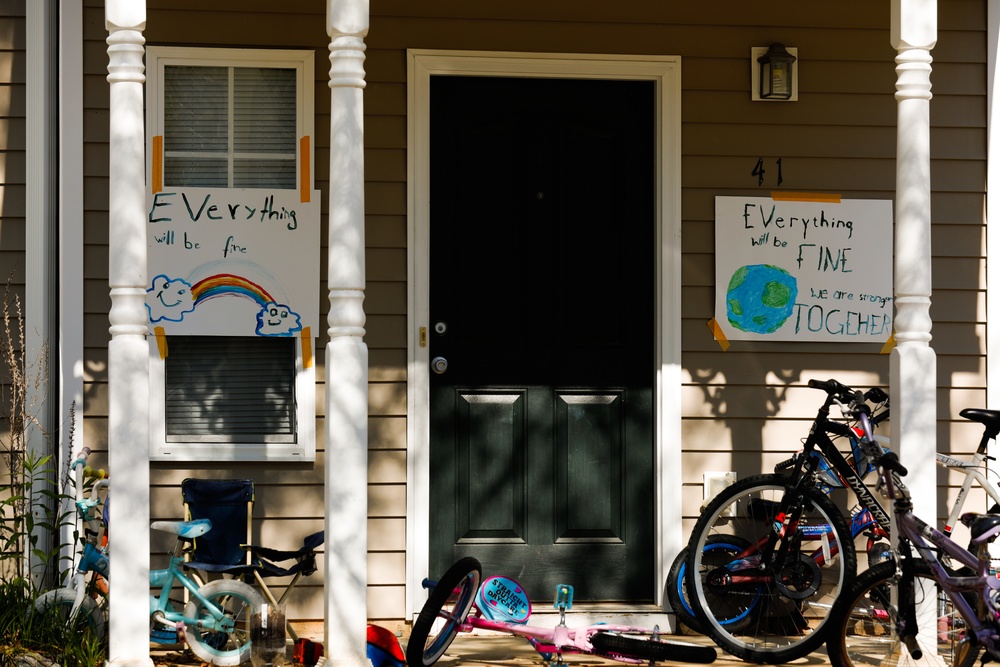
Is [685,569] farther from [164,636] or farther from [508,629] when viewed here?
[164,636]

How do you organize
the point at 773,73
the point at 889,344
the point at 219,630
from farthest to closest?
1. the point at 889,344
2. the point at 773,73
3. the point at 219,630

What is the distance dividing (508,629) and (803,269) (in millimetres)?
2118

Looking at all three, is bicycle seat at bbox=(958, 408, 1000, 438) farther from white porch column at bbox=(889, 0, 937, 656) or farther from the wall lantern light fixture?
the wall lantern light fixture

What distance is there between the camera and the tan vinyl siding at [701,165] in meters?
4.98

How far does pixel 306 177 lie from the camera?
16.4 ft

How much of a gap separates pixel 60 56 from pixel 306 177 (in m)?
1.17

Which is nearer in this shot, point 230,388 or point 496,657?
point 496,657

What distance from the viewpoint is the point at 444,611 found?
169 inches

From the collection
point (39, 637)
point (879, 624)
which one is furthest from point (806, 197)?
point (39, 637)

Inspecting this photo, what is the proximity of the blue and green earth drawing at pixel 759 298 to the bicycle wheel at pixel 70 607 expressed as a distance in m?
2.91

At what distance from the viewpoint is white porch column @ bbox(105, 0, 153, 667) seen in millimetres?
3930

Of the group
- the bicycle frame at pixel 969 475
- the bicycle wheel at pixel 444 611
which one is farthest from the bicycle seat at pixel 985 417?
the bicycle wheel at pixel 444 611

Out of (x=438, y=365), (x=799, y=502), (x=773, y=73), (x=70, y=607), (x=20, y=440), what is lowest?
(x=70, y=607)

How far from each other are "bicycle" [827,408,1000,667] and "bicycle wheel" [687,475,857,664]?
0.56 feet
